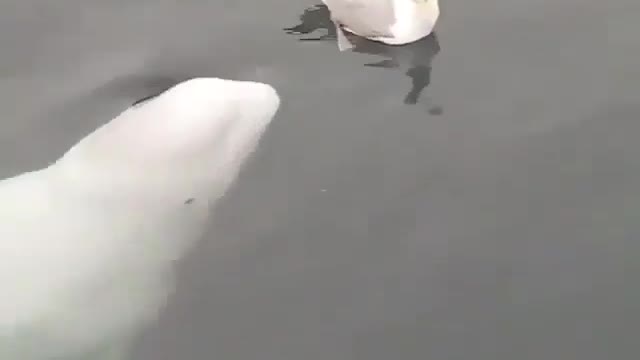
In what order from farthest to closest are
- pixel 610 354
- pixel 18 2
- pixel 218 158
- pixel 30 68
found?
pixel 18 2 < pixel 30 68 < pixel 218 158 < pixel 610 354

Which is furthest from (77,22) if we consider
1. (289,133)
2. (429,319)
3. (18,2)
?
(429,319)

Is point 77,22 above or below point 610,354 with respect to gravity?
above

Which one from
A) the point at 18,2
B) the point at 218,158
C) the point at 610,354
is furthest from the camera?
the point at 18,2

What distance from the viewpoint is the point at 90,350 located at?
1.88 m

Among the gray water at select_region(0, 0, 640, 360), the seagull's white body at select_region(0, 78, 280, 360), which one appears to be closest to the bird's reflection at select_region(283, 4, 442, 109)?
the gray water at select_region(0, 0, 640, 360)

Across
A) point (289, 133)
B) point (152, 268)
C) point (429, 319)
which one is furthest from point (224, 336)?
point (289, 133)

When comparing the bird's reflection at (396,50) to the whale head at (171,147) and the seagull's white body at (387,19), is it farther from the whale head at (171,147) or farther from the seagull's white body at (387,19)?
the whale head at (171,147)

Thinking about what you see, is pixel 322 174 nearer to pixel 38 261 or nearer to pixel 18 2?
pixel 38 261

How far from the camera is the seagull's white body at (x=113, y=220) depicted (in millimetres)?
1880

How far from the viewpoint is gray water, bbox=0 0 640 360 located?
1856mm

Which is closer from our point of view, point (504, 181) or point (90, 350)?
point (90, 350)

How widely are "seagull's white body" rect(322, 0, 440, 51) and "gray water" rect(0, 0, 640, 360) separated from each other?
31mm

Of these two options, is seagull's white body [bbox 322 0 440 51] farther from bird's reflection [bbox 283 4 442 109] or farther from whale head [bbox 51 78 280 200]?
whale head [bbox 51 78 280 200]

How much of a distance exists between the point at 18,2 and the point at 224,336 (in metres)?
1.22
